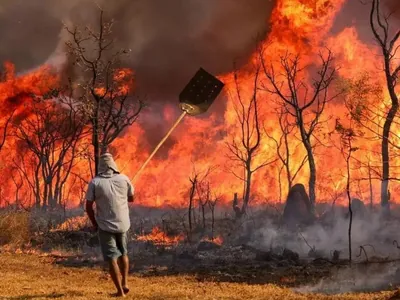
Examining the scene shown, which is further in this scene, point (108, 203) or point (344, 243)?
point (344, 243)

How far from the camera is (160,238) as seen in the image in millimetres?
23906

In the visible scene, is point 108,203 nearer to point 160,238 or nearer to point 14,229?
point 14,229

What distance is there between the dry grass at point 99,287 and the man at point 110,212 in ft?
2.78

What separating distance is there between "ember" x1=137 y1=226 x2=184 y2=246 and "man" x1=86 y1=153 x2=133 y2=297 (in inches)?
502

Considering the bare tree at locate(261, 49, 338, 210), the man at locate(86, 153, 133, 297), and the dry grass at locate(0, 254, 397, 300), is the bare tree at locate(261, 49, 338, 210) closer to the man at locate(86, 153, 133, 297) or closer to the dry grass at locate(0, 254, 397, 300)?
the dry grass at locate(0, 254, 397, 300)

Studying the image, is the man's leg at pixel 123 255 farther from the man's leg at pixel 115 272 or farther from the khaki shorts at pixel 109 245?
the man's leg at pixel 115 272

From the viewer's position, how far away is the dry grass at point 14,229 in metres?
20.2

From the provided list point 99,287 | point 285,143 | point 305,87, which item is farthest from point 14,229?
point 285,143

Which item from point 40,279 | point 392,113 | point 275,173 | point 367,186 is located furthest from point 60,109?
point 40,279

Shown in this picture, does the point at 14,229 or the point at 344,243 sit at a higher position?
the point at 14,229

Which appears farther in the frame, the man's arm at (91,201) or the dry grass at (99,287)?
the dry grass at (99,287)

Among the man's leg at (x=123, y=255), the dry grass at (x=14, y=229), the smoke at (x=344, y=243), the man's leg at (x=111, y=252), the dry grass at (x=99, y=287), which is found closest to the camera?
the man's leg at (x=111, y=252)

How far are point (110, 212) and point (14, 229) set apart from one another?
43.7 feet

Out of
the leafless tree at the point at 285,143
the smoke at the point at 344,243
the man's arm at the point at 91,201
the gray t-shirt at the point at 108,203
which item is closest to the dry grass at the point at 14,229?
the smoke at the point at 344,243
